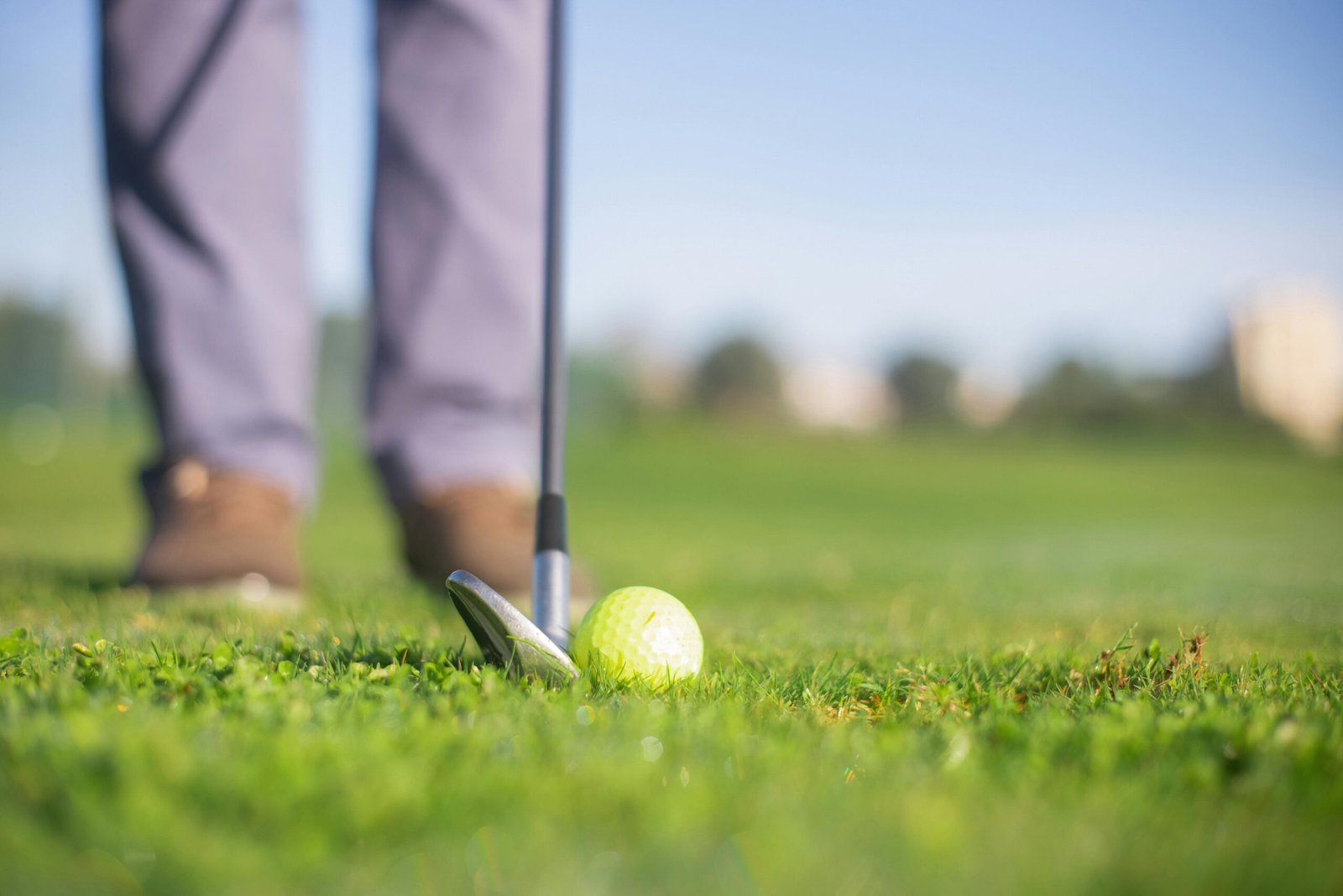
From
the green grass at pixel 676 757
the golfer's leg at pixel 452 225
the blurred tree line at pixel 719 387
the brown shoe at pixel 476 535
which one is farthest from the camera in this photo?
the blurred tree line at pixel 719 387

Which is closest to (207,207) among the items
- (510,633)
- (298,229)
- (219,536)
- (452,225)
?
(298,229)

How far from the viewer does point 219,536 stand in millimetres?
2654

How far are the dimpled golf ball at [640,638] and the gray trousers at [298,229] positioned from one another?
1321 mm

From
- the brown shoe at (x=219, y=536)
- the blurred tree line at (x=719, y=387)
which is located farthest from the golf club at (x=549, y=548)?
the blurred tree line at (x=719, y=387)

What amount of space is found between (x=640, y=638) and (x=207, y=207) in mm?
1956

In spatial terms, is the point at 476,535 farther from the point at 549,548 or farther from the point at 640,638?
the point at 640,638

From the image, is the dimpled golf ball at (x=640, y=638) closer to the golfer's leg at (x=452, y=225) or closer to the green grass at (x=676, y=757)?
the green grass at (x=676, y=757)

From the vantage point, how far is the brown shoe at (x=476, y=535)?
2732 millimetres

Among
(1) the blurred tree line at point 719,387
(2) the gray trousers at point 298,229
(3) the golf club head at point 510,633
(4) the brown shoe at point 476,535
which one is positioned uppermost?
(2) the gray trousers at point 298,229

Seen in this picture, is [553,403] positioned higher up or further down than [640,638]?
higher up

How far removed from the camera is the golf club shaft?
1.91 metres

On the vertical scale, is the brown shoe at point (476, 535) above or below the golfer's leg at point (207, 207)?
below

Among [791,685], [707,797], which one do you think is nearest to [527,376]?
[791,685]

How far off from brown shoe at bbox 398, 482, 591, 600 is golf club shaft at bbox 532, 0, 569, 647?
0.62 meters
